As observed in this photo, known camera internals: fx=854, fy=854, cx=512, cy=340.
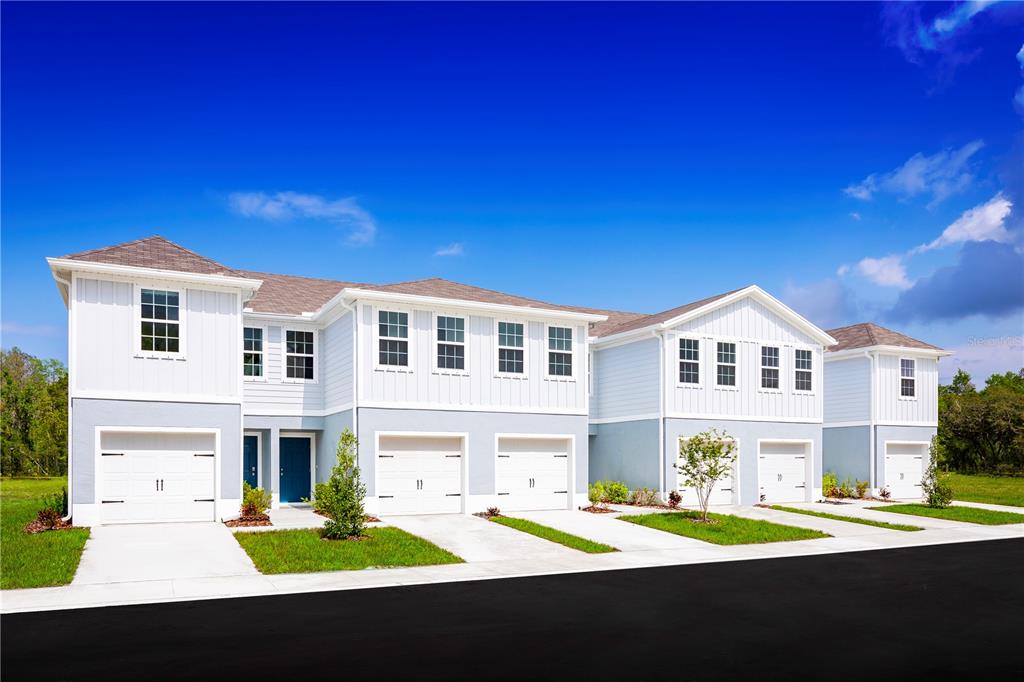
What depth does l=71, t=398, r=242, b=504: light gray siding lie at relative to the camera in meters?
19.4

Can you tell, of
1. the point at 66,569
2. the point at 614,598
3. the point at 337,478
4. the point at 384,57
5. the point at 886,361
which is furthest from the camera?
the point at 886,361

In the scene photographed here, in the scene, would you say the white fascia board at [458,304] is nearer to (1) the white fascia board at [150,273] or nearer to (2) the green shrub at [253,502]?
(1) the white fascia board at [150,273]

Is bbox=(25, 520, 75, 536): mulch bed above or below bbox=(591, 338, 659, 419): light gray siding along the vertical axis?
below

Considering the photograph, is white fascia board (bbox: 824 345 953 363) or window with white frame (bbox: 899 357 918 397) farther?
window with white frame (bbox: 899 357 918 397)

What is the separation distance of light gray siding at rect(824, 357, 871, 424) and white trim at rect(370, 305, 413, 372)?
18.8m

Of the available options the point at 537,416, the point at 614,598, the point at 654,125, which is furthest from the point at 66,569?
the point at 654,125

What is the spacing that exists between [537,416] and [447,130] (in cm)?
1137

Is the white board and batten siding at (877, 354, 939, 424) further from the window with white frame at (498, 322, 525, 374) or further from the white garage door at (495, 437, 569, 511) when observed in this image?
the window with white frame at (498, 322, 525, 374)

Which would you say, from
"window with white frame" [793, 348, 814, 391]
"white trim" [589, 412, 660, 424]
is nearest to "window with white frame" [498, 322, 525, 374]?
"white trim" [589, 412, 660, 424]

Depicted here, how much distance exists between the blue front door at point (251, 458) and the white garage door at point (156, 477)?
186 inches

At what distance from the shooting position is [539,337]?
82.0 feet

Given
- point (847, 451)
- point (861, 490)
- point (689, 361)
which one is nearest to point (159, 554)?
point (689, 361)

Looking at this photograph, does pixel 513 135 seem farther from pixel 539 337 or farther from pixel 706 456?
pixel 706 456

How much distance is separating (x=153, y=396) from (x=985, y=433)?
4267cm
